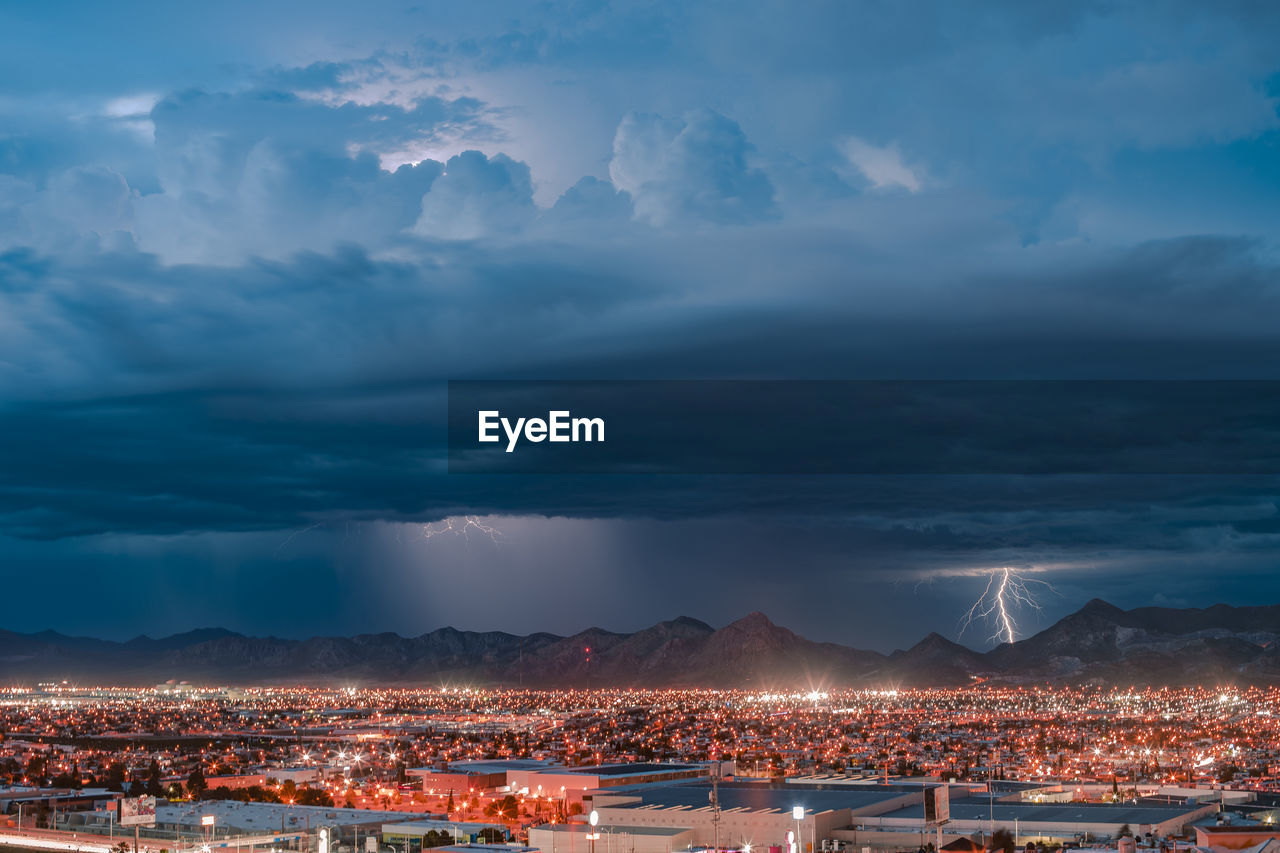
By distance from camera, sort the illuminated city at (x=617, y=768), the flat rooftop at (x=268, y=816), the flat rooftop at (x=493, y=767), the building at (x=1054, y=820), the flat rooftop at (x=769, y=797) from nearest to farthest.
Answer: the building at (x=1054, y=820) < the flat rooftop at (x=268, y=816) < the flat rooftop at (x=769, y=797) < the illuminated city at (x=617, y=768) < the flat rooftop at (x=493, y=767)

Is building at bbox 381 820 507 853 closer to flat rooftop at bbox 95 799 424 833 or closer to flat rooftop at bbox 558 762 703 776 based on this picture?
flat rooftop at bbox 95 799 424 833

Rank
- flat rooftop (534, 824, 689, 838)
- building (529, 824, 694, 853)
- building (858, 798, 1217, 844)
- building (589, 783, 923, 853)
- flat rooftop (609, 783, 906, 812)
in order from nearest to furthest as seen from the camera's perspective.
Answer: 1. building (529, 824, 694, 853)
2. flat rooftop (534, 824, 689, 838)
3. building (589, 783, 923, 853)
4. building (858, 798, 1217, 844)
5. flat rooftop (609, 783, 906, 812)

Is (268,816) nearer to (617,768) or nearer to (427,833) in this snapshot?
(427,833)

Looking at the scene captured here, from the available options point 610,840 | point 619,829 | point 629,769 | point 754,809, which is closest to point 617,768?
point 629,769

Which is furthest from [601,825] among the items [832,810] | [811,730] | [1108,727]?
[1108,727]

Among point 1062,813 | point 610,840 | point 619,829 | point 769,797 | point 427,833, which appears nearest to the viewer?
point 610,840

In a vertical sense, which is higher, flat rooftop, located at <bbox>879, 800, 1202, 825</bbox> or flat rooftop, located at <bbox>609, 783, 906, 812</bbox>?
flat rooftop, located at <bbox>609, 783, 906, 812</bbox>

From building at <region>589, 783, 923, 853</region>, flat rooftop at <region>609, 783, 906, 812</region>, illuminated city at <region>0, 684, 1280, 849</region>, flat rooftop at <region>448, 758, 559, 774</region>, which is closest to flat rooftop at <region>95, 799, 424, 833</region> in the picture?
illuminated city at <region>0, 684, 1280, 849</region>

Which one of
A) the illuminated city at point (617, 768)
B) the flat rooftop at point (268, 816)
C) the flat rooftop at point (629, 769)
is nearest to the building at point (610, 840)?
the illuminated city at point (617, 768)

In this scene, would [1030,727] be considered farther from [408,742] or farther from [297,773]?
[297,773]

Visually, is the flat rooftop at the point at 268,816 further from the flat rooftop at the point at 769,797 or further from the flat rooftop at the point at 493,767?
the flat rooftop at the point at 493,767

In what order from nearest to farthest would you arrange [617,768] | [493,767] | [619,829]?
[619,829], [617,768], [493,767]
